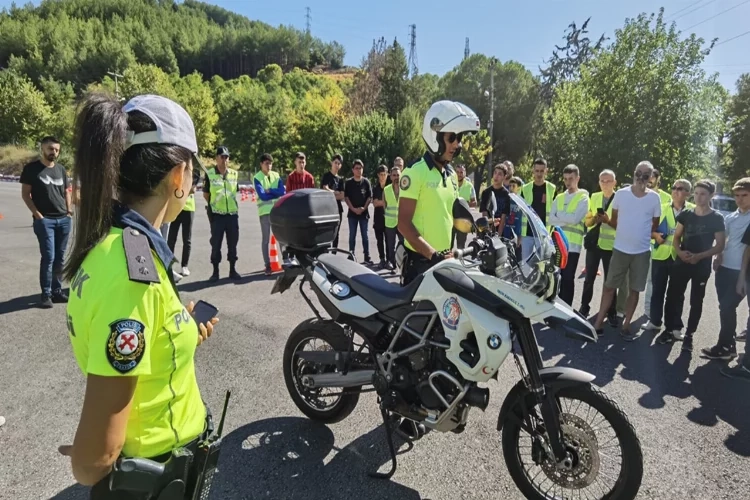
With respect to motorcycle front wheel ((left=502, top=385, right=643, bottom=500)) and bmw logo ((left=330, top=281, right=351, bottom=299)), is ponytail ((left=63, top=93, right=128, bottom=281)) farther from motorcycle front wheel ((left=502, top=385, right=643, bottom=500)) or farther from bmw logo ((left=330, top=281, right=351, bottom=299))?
motorcycle front wheel ((left=502, top=385, right=643, bottom=500))

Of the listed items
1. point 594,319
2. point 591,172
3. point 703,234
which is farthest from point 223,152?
point 591,172

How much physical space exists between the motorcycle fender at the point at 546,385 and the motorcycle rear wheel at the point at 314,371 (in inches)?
38.7

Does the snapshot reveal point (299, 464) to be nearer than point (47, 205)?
Yes

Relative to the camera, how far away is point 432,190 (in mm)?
3307

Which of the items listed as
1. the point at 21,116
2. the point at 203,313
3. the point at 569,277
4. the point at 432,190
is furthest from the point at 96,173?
the point at 21,116

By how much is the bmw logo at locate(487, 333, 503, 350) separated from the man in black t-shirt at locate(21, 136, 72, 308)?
205 inches

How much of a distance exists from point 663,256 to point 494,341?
429 cm

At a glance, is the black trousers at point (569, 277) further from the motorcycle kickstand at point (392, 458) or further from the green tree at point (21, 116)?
the green tree at point (21, 116)

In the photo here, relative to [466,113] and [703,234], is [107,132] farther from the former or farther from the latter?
[703,234]

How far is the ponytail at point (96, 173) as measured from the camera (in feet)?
3.78

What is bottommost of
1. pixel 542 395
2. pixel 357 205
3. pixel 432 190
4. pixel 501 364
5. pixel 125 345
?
pixel 542 395

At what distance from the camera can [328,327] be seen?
317 cm

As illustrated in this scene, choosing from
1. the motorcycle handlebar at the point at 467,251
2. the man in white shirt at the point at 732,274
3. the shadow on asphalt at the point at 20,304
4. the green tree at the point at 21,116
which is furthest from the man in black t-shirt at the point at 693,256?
the green tree at the point at 21,116

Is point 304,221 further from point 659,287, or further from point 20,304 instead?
point 659,287
